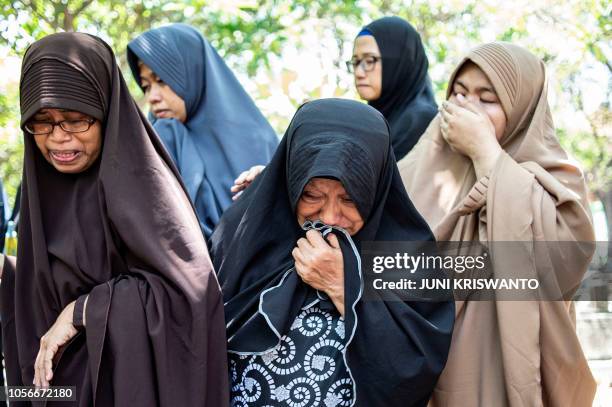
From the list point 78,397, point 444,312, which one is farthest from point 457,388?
point 78,397

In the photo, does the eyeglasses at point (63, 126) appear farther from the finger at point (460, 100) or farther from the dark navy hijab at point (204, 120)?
the finger at point (460, 100)

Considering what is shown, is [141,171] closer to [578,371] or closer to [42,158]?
[42,158]

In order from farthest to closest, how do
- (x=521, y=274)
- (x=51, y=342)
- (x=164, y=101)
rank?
(x=164, y=101) < (x=521, y=274) < (x=51, y=342)

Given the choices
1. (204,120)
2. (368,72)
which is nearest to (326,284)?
(204,120)

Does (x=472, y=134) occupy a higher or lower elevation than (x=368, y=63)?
lower

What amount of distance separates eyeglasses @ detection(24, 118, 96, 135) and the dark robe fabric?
0.12ft

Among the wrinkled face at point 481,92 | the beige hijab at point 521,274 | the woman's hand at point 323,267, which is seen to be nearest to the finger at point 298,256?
the woman's hand at point 323,267

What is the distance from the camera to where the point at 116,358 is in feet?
7.70

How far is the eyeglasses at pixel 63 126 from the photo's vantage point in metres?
2.53

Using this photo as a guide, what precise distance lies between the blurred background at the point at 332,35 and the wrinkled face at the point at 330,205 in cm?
261

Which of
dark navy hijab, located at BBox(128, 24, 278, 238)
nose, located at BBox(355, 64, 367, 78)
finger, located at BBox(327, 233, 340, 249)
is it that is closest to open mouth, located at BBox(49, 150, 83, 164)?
finger, located at BBox(327, 233, 340, 249)

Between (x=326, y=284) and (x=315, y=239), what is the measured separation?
149 millimetres

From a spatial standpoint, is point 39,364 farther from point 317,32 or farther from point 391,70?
point 317,32

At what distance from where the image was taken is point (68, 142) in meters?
2.52
